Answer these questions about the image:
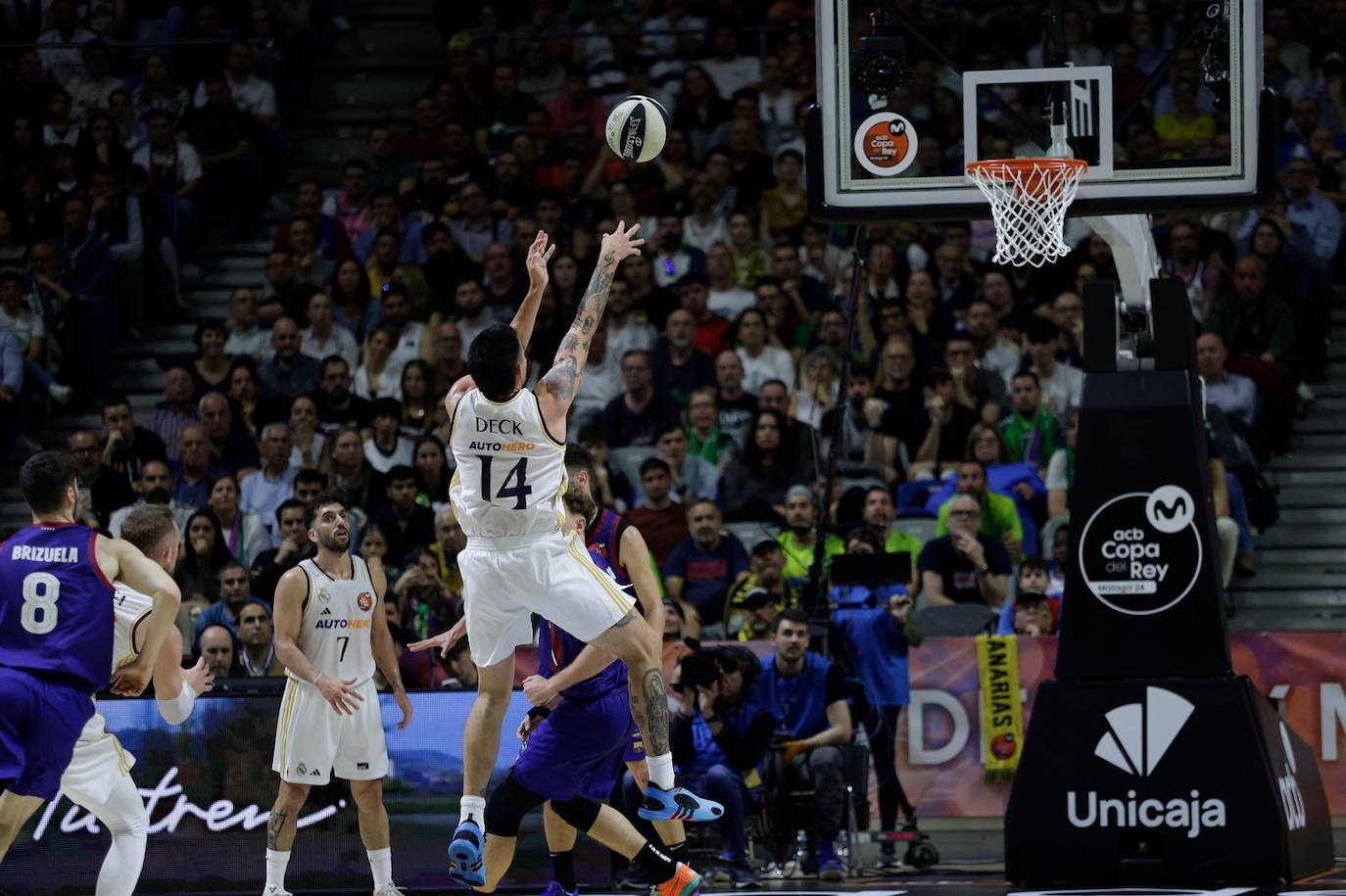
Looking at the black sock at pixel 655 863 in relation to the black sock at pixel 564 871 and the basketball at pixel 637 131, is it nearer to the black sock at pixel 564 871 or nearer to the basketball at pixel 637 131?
the black sock at pixel 564 871

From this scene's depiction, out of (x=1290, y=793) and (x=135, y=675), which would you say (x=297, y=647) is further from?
(x=1290, y=793)

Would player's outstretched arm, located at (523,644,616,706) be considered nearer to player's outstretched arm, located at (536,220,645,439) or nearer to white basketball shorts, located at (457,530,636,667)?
white basketball shorts, located at (457,530,636,667)

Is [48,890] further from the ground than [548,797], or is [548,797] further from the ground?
[548,797]

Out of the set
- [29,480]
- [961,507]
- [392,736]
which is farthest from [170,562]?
[961,507]

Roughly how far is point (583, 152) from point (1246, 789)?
11170 millimetres

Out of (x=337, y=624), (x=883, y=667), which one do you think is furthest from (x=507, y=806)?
(x=883, y=667)

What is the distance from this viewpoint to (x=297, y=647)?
11555 millimetres

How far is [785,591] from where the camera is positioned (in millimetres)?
14469

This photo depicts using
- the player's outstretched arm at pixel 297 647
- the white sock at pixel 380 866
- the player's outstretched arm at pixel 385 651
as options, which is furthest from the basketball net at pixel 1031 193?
the white sock at pixel 380 866

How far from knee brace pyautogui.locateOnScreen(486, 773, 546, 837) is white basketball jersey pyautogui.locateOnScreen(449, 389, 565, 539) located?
129 cm

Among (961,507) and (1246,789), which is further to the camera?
(961,507)

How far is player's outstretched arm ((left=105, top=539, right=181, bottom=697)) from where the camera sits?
8.63 meters

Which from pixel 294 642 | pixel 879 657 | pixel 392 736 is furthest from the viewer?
pixel 879 657

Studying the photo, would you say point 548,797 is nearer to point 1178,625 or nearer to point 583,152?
point 1178,625
